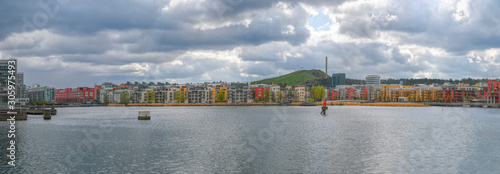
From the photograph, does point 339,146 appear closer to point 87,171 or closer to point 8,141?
point 87,171

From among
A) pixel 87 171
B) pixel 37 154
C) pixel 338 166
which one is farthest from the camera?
pixel 37 154

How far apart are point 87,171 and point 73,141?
63.5 ft

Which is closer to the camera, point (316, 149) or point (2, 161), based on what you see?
point (2, 161)

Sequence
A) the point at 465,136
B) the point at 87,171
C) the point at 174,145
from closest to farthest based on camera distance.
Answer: the point at 87,171 → the point at 174,145 → the point at 465,136

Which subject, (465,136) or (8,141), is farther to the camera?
(465,136)

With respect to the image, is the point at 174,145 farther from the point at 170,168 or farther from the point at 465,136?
the point at 465,136

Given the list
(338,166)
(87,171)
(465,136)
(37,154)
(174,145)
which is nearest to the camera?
(87,171)

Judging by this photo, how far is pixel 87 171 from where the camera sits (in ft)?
99.9

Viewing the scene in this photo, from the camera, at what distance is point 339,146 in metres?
44.9

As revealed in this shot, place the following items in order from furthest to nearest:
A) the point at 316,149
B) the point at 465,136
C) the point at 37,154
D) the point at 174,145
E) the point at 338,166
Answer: the point at 465,136 < the point at 174,145 < the point at 316,149 < the point at 37,154 < the point at 338,166

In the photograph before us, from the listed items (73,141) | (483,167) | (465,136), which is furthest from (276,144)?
(465,136)

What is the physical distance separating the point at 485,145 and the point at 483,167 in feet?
52.2

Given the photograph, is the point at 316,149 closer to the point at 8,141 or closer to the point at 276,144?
the point at 276,144

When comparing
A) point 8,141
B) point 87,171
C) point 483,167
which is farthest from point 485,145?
point 8,141
